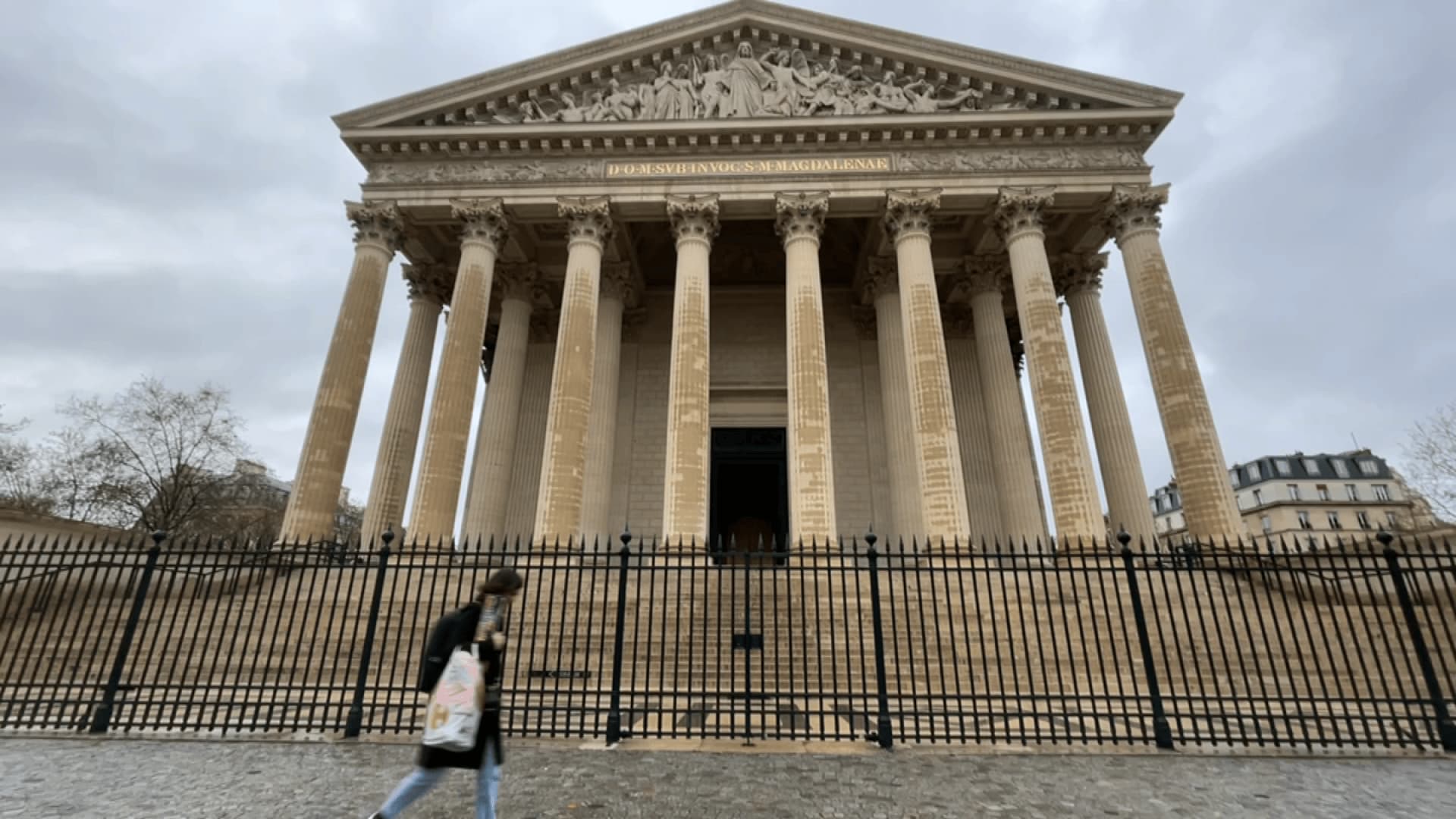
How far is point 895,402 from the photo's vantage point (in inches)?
733

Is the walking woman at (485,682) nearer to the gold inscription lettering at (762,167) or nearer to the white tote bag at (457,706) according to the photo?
the white tote bag at (457,706)

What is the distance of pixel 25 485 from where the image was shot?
28.4 meters

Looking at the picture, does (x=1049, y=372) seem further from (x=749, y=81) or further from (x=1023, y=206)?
(x=749, y=81)

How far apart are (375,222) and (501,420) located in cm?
602

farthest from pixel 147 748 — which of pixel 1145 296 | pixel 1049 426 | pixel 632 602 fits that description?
pixel 1145 296

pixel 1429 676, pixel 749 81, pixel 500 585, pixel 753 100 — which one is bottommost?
pixel 1429 676

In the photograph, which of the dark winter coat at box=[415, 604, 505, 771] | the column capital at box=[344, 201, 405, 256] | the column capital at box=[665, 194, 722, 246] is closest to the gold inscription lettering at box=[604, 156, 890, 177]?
the column capital at box=[665, 194, 722, 246]

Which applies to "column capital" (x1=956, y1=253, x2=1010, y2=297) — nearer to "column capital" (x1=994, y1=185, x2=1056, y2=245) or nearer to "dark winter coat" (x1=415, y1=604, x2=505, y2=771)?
"column capital" (x1=994, y1=185, x2=1056, y2=245)

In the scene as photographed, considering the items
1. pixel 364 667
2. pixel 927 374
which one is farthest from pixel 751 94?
pixel 364 667

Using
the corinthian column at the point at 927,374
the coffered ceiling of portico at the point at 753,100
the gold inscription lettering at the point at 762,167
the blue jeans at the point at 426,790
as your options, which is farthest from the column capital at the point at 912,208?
the blue jeans at the point at 426,790

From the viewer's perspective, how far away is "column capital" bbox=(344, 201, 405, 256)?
17.1 m

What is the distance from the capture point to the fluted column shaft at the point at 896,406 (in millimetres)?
17312

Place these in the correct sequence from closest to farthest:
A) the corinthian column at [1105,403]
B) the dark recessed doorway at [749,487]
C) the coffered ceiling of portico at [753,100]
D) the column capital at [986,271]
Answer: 1. the corinthian column at [1105,403]
2. the coffered ceiling of portico at [753,100]
3. the column capital at [986,271]
4. the dark recessed doorway at [749,487]

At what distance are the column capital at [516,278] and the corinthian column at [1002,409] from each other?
13.2m
